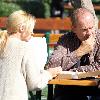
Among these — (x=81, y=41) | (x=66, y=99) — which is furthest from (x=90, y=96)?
(x=81, y=41)

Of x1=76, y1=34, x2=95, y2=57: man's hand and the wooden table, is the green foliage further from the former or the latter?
the wooden table

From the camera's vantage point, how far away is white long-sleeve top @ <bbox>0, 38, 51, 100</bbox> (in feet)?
12.7

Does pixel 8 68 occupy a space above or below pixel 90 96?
above

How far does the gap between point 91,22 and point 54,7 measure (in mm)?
12075

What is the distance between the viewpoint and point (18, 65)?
3.88m

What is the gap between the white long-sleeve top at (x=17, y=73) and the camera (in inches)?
152

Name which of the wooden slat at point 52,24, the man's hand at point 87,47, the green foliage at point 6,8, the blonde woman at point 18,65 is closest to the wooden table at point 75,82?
the blonde woman at point 18,65

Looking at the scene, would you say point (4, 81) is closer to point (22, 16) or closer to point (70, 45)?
point (22, 16)

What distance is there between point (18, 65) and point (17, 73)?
6 cm

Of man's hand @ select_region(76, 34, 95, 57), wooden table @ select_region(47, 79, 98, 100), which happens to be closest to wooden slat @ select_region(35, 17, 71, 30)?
man's hand @ select_region(76, 34, 95, 57)

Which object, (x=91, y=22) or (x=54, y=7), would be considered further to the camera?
(x=54, y=7)

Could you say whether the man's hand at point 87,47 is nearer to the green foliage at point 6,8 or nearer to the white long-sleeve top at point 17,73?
the white long-sleeve top at point 17,73

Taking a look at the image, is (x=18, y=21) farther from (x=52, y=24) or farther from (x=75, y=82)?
(x=52, y=24)

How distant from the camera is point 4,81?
390 cm
